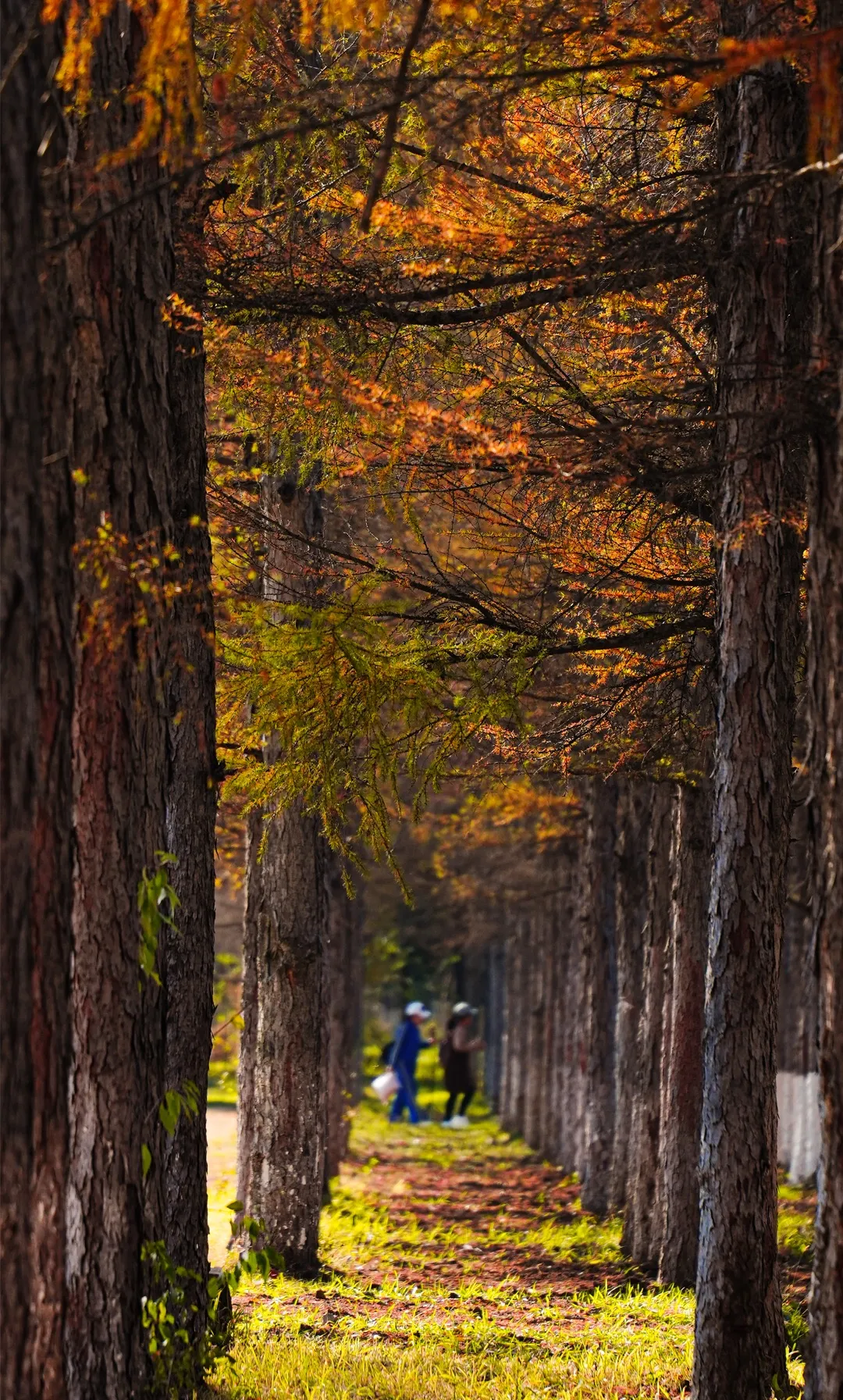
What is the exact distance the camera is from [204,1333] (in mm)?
6918

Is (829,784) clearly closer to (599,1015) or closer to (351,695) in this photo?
(351,695)

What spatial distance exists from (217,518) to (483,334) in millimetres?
2532

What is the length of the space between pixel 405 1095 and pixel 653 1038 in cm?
1657

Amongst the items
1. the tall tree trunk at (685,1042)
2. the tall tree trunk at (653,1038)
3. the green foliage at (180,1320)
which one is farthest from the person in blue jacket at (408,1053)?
the green foliage at (180,1320)

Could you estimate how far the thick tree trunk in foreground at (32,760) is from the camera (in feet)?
14.8

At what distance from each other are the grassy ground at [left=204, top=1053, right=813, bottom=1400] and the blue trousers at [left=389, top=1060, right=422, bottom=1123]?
7.41m

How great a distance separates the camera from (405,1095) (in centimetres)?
2981

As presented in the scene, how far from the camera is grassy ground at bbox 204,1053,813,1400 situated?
26.7 feet

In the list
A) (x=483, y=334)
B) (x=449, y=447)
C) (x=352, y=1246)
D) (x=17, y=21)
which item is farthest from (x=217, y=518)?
(x=352, y=1246)

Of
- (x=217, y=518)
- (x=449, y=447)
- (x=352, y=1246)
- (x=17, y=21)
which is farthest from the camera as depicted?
(x=352, y=1246)

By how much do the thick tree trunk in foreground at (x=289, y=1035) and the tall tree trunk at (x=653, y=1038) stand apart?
10.2 feet

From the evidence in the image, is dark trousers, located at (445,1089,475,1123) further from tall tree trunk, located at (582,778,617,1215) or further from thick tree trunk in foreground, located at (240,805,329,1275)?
thick tree trunk in foreground, located at (240,805,329,1275)

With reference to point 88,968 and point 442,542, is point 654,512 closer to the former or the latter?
point 88,968

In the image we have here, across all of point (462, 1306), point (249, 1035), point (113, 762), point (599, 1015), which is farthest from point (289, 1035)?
point (113, 762)
